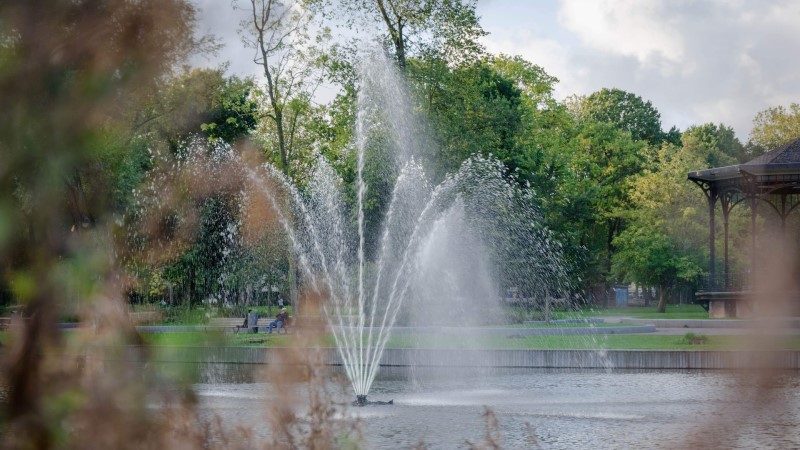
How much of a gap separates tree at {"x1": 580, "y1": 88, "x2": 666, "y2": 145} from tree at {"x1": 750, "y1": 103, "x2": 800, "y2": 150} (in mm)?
8757

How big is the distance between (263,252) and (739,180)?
17.8m

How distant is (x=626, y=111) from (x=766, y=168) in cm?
4411

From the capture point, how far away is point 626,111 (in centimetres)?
7788

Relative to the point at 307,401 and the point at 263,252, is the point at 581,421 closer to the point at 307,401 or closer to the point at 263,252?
the point at 307,401

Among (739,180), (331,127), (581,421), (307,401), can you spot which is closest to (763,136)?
(739,180)

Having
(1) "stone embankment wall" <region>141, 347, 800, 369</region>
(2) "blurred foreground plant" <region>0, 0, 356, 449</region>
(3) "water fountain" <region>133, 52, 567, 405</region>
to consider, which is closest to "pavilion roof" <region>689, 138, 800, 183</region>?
(3) "water fountain" <region>133, 52, 567, 405</region>

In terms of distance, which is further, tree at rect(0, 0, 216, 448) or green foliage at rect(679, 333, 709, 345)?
→ green foliage at rect(679, 333, 709, 345)

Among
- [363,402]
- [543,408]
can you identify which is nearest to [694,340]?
[543,408]

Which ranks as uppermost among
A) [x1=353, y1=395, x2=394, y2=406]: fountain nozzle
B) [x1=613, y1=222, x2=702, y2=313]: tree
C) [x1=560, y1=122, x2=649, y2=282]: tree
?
[x1=560, y1=122, x2=649, y2=282]: tree

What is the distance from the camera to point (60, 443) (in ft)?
7.23

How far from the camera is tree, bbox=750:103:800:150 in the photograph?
6806 centimetres

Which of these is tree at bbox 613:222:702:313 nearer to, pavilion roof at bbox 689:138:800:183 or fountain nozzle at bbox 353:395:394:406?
pavilion roof at bbox 689:138:800:183

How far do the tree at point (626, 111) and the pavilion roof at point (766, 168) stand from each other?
1561 inches

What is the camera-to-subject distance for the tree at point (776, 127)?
6806 centimetres
